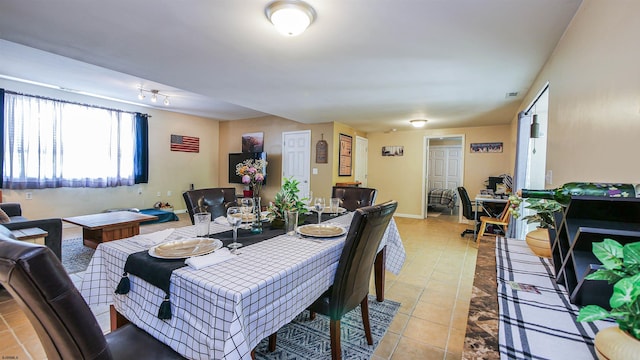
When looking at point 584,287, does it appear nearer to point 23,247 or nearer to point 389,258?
point 23,247

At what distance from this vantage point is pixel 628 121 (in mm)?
1106

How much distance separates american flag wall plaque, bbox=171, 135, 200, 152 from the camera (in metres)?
6.53

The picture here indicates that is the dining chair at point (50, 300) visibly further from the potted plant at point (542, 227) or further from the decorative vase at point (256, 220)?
the potted plant at point (542, 227)

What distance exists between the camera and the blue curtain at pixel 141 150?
229 inches

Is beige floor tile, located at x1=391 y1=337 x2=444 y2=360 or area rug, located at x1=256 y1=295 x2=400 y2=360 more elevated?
area rug, located at x1=256 y1=295 x2=400 y2=360

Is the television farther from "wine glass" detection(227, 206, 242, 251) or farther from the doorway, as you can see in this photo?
the doorway

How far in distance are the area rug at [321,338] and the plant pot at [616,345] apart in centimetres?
149

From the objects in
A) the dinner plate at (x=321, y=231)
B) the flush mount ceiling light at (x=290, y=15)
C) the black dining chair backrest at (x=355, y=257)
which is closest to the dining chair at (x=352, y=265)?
the black dining chair backrest at (x=355, y=257)

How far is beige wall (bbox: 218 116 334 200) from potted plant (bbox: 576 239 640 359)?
538 centimetres

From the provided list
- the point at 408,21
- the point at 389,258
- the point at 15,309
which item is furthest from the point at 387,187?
the point at 15,309

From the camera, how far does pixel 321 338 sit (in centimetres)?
190

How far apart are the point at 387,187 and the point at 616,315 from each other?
6830 millimetres

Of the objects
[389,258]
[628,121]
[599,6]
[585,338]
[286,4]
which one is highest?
[286,4]

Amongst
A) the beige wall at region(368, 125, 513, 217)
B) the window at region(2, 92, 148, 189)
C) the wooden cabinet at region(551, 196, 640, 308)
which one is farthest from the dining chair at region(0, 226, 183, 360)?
the beige wall at region(368, 125, 513, 217)
